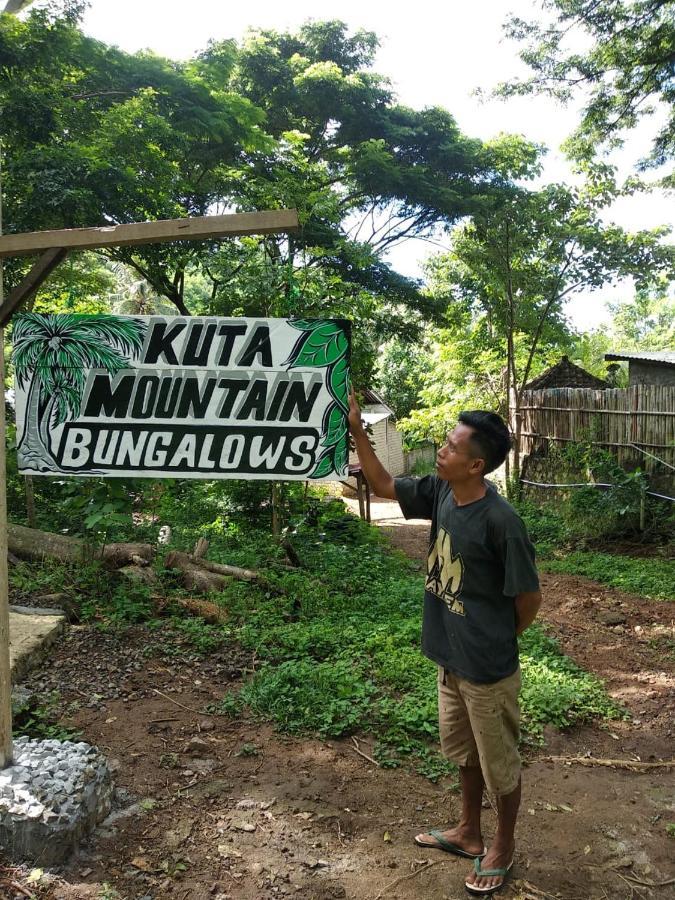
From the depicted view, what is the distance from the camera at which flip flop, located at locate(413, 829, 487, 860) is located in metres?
2.82

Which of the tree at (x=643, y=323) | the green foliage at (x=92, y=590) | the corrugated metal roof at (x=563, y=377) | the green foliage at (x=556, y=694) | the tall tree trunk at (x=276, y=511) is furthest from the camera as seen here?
the tree at (x=643, y=323)

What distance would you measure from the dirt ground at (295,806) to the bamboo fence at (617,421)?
20.6ft

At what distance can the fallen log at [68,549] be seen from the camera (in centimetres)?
614

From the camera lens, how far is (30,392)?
9.37 feet

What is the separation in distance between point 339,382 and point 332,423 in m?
0.18

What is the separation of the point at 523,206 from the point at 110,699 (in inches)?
522

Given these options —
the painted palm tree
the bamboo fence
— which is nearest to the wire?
the bamboo fence

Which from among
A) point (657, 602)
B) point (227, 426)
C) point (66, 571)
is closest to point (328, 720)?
point (227, 426)

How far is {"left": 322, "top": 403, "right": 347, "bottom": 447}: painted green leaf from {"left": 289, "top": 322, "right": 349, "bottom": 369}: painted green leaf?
0.63 ft

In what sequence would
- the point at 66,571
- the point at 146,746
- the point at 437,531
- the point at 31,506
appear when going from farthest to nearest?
the point at 31,506
the point at 66,571
the point at 146,746
the point at 437,531

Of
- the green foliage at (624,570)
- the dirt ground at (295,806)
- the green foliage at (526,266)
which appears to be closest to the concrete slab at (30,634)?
the dirt ground at (295,806)

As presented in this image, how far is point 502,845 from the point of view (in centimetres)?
269

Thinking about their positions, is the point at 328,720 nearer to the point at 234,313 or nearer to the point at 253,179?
the point at 234,313

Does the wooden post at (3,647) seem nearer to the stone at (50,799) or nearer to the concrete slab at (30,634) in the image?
the stone at (50,799)
